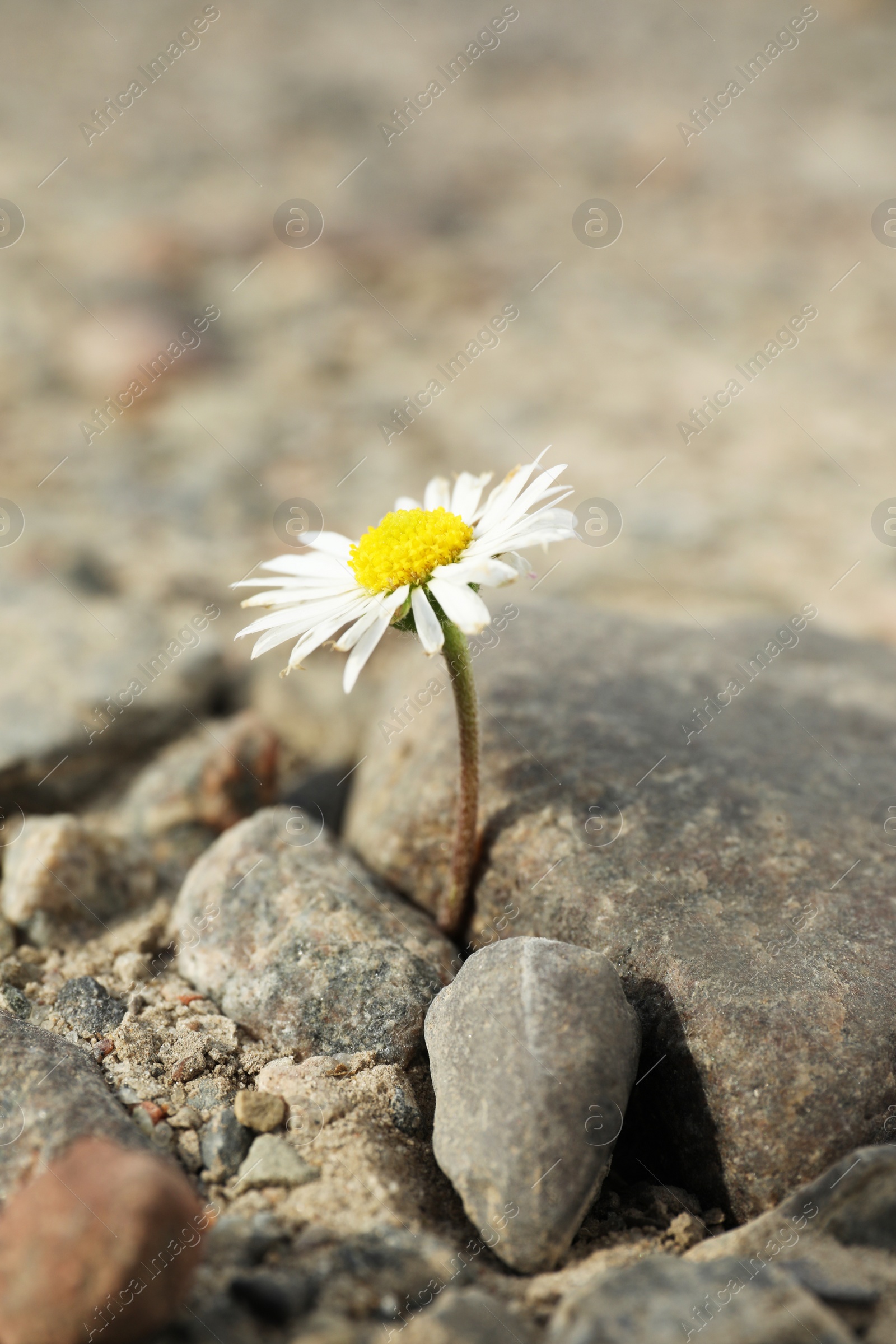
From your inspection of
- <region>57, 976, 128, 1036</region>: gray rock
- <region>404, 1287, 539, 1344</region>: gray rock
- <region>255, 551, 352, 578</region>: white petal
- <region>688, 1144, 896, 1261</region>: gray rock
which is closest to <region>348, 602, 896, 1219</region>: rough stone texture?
<region>688, 1144, 896, 1261</region>: gray rock

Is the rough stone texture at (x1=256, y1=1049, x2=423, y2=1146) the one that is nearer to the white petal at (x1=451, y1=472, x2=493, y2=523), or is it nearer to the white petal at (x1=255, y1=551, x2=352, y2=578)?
the white petal at (x1=255, y1=551, x2=352, y2=578)

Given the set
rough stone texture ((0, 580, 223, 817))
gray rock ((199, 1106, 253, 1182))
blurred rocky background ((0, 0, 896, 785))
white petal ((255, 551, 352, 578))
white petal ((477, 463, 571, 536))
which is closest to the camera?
gray rock ((199, 1106, 253, 1182))

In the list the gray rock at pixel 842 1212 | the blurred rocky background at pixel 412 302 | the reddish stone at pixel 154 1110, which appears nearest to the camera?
the gray rock at pixel 842 1212

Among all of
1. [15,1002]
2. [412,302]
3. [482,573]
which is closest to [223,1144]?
[15,1002]

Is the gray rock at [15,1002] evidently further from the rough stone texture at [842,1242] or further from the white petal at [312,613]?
the rough stone texture at [842,1242]

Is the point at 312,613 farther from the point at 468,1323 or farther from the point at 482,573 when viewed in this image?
the point at 468,1323

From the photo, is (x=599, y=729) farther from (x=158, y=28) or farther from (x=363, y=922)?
(x=158, y=28)

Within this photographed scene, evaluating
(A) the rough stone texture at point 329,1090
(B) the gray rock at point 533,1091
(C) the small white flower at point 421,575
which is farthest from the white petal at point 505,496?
(A) the rough stone texture at point 329,1090

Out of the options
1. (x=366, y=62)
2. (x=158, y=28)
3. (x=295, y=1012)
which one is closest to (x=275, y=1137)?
(x=295, y=1012)
